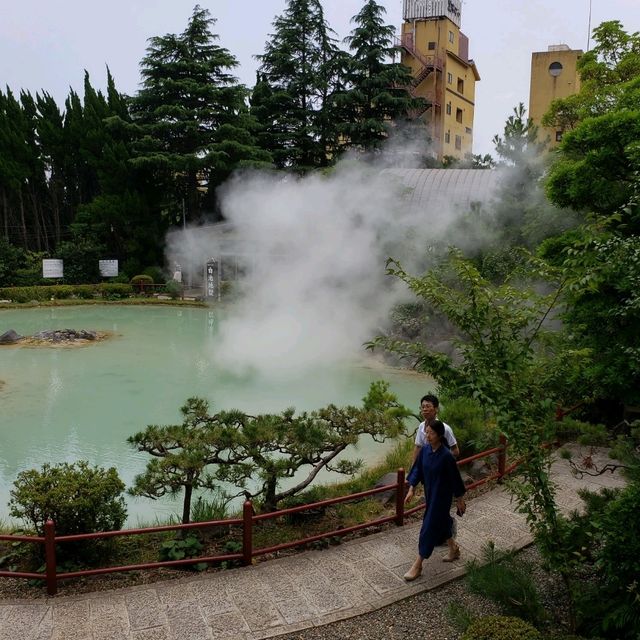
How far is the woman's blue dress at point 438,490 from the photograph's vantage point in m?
4.60

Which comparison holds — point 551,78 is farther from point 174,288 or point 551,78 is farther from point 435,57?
point 174,288

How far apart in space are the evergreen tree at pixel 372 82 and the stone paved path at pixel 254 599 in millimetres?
26375

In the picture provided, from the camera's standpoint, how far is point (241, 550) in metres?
5.40

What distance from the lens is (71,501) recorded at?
16.6ft

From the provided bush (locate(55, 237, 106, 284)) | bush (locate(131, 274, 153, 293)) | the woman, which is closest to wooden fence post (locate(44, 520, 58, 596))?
the woman

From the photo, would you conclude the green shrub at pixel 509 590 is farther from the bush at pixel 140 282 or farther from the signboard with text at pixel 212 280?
the bush at pixel 140 282

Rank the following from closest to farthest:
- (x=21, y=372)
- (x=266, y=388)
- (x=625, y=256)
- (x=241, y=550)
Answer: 1. (x=625, y=256)
2. (x=241, y=550)
3. (x=266, y=388)
4. (x=21, y=372)

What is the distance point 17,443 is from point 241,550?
5799 millimetres

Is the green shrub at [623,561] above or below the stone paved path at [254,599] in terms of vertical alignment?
above

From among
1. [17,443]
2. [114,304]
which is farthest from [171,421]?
[114,304]

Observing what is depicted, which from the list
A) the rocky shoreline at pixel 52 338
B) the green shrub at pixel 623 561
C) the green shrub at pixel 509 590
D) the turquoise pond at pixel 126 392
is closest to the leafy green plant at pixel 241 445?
the turquoise pond at pixel 126 392

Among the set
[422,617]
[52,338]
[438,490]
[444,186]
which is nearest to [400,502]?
[438,490]

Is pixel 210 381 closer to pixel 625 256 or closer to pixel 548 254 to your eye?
pixel 548 254

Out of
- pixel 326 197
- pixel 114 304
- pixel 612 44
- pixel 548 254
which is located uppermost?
pixel 612 44
